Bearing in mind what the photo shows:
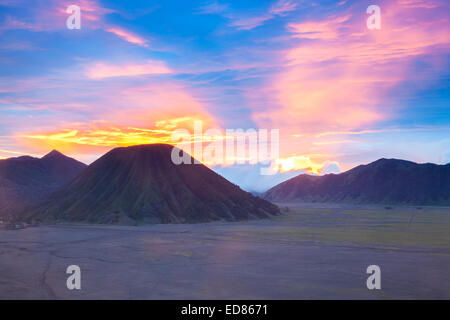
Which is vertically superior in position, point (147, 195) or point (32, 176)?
point (32, 176)

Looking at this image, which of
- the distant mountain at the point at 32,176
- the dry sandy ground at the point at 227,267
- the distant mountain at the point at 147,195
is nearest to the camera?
the dry sandy ground at the point at 227,267

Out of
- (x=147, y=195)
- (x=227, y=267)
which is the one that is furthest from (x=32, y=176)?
(x=227, y=267)

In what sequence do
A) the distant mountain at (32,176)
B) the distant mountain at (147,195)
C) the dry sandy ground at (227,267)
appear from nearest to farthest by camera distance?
the dry sandy ground at (227,267) → the distant mountain at (147,195) → the distant mountain at (32,176)

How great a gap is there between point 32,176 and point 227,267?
12497 centimetres

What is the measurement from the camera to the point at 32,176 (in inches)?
5325

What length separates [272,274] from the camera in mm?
26141

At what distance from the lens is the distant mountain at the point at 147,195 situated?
7581cm

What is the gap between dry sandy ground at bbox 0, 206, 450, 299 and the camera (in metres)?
21.6

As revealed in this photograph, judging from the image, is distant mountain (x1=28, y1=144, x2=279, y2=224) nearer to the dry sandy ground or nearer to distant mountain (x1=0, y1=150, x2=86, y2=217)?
distant mountain (x1=0, y1=150, x2=86, y2=217)

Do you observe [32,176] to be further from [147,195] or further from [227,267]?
[227,267]

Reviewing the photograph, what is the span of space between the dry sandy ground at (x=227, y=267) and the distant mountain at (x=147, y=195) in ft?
94.7

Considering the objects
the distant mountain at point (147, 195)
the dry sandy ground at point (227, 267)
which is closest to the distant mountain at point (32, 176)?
the distant mountain at point (147, 195)

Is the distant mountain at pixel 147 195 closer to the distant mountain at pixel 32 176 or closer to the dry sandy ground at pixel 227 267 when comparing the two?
the distant mountain at pixel 32 176
